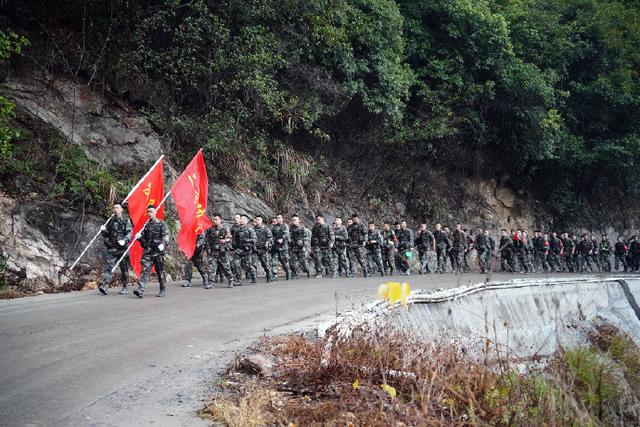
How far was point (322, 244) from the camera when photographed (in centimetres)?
1997

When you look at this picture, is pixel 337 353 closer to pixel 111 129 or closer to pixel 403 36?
pixel 111 129

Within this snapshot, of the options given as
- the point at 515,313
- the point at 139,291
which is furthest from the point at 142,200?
the point at 515,313

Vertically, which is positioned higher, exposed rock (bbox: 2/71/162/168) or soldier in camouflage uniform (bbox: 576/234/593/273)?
exposed rock (bbox: 2/71/162/168)

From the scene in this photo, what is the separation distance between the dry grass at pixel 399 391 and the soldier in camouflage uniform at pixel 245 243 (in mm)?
10090

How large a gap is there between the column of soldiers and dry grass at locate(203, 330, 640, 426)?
3.20 meters

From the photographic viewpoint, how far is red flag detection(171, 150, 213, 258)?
14.9 meters

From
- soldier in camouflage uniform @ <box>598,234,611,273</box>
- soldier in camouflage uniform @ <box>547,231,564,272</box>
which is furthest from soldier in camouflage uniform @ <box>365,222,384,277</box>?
soldier in camouflage uniform @ <box>598,234,611,273</box>

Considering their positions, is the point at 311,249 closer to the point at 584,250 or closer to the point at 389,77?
the point at 389,77

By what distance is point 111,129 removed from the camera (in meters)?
19.2

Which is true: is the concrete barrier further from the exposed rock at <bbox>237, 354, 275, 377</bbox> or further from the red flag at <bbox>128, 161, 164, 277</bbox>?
the red flag at <bbox>128, 161, 164, 277</bbox>

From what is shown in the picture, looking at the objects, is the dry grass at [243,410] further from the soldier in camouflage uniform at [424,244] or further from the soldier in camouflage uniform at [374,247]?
the soldier in camouflage uniform at [424,244]

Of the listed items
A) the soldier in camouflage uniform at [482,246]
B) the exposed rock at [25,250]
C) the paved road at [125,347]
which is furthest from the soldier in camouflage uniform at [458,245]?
the exposed rock at [25,250]

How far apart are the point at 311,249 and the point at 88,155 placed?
7.36 m

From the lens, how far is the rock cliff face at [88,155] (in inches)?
551
